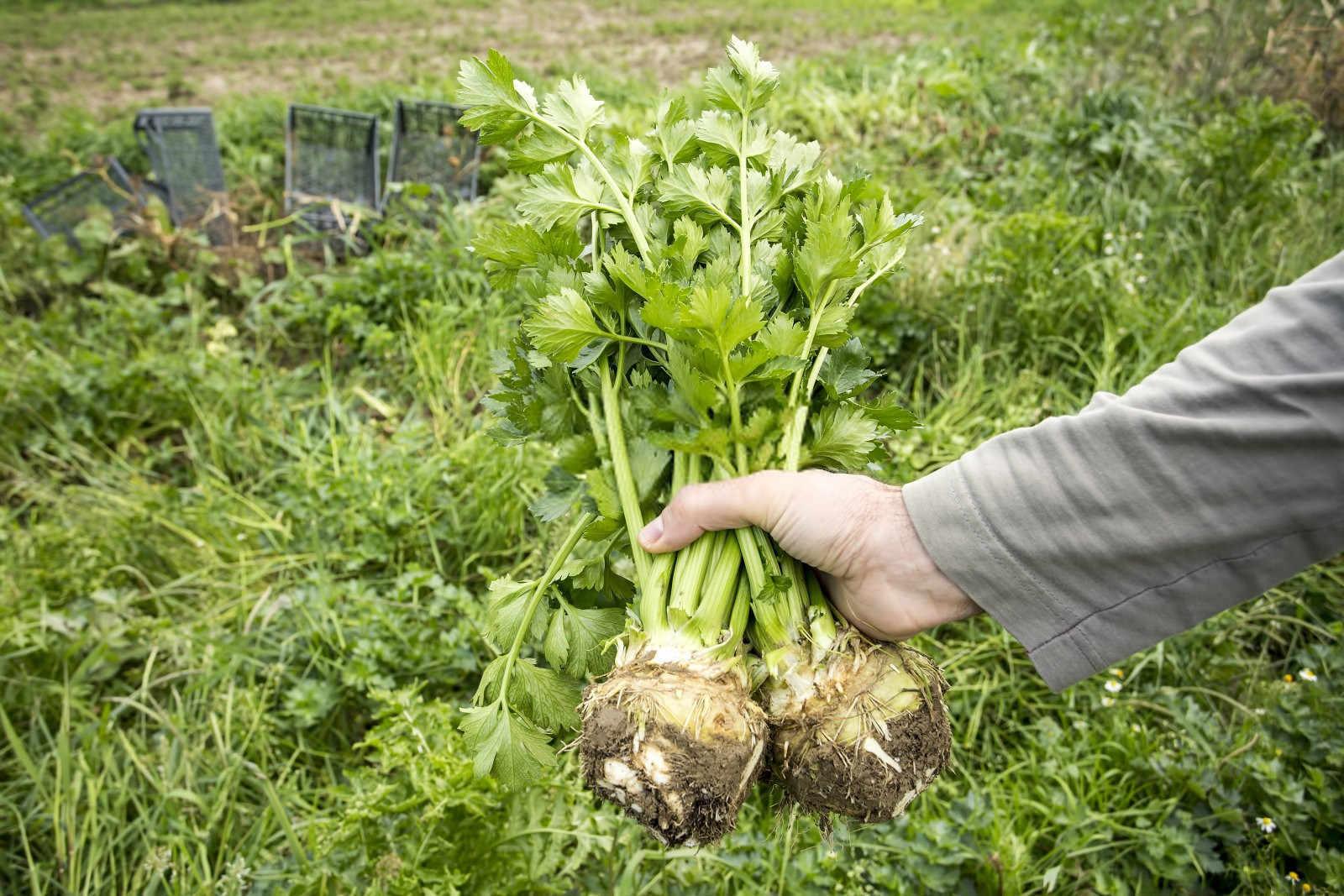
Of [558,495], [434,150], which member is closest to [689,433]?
[558,495]

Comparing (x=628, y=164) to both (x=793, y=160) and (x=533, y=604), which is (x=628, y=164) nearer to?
(x=793, y=160)

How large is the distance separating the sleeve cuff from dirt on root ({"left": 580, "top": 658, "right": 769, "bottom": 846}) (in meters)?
0.44

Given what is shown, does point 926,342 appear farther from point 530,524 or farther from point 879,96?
point 879,96

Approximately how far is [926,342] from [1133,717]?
186cm

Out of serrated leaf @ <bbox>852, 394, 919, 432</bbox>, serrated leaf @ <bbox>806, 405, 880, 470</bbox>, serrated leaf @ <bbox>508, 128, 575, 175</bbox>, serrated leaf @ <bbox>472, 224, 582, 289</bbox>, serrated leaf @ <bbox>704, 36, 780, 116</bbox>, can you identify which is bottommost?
serrated leaf @ <bbox>806, 405, 880, 470</bbox>

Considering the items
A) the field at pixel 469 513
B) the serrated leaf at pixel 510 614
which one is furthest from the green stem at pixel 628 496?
the field at pixel 469 513

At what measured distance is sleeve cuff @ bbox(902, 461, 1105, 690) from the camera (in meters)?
1.42

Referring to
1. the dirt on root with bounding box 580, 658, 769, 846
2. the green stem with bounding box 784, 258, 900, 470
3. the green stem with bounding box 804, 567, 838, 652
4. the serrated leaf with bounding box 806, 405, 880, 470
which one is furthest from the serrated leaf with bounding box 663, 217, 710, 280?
the dirt on root with bounding box 580, 658, 769, 846

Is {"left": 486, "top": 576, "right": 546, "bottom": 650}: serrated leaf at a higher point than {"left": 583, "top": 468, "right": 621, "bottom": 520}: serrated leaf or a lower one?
lower

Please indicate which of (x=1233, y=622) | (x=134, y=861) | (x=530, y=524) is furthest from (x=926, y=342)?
(x=134, y=861)

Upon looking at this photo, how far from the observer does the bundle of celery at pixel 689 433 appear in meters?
1.38

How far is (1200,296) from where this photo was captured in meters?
3.85

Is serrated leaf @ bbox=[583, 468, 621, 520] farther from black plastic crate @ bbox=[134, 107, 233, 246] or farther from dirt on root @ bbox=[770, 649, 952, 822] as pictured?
black plastic crate @ bbox=[134, 107, 233, 246]

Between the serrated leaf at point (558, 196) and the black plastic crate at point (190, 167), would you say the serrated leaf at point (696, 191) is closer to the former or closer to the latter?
the serrated leaf at point (558, 196)
